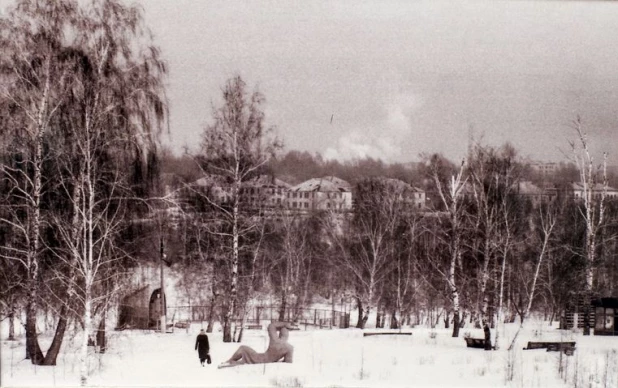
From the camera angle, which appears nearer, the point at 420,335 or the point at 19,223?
the point at 19,223

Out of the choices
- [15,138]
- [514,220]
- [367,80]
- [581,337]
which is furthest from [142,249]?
[581,337]

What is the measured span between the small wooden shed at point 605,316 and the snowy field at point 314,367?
348cm

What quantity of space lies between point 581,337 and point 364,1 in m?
8.42

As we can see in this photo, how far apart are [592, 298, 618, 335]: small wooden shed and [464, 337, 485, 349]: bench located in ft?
12.7

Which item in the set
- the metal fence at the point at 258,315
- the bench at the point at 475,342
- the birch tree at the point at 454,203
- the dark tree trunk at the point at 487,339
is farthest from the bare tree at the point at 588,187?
the metal fence at the point at 258,315

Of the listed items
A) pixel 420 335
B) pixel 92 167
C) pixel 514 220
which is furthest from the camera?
pixel 420 335

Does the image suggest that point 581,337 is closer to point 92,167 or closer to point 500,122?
point 500,122

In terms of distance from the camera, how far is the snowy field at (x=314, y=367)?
8.20 meters

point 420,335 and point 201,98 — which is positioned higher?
point 201,98

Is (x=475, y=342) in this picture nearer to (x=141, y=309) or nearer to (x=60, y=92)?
(x=141, y=309)

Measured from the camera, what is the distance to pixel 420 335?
13.1 meters

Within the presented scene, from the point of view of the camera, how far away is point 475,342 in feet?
36.8

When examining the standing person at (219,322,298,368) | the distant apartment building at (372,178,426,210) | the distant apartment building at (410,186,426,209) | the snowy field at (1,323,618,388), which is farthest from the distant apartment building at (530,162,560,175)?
the standing person at (219,322,298,368)

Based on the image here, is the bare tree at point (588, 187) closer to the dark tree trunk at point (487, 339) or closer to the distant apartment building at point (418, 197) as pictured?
the dark tree trunk at point (487, 339)
